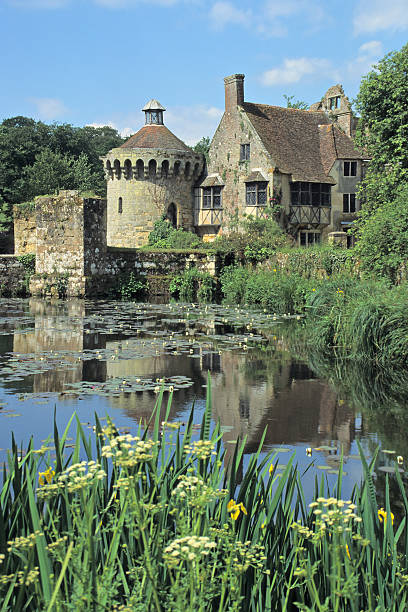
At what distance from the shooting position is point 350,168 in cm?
4278

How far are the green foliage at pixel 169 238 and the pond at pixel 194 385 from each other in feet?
64.8

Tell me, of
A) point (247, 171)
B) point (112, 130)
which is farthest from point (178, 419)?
point (112, 130)

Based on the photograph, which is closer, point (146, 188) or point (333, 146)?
point (146, 188)

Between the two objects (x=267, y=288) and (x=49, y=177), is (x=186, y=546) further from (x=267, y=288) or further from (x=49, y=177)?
(x=49, y=177)

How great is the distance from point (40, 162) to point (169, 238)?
18489 millimetres

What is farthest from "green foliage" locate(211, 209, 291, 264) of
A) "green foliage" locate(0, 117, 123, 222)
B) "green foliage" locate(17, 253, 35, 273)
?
"green foliage" locate(0, 117, 123, 222)

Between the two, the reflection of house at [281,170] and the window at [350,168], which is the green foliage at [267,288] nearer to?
the reflection of house at [281,170]

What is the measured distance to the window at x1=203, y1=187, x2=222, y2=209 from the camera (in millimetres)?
42625

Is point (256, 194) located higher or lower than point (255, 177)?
lower

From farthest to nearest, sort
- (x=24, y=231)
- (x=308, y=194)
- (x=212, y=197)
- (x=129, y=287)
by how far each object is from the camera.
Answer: (x=212, y=197), (x=308, y=194), (x=24, y=231), (x=129, y=287)

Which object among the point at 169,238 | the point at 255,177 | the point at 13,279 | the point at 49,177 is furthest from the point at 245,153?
the point at 13,279

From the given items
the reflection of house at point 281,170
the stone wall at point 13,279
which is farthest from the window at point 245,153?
the stone wall at point 13,279

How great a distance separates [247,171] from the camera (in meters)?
40.7

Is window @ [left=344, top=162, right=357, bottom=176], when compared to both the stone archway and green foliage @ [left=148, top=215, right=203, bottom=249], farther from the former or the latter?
the stone archway
